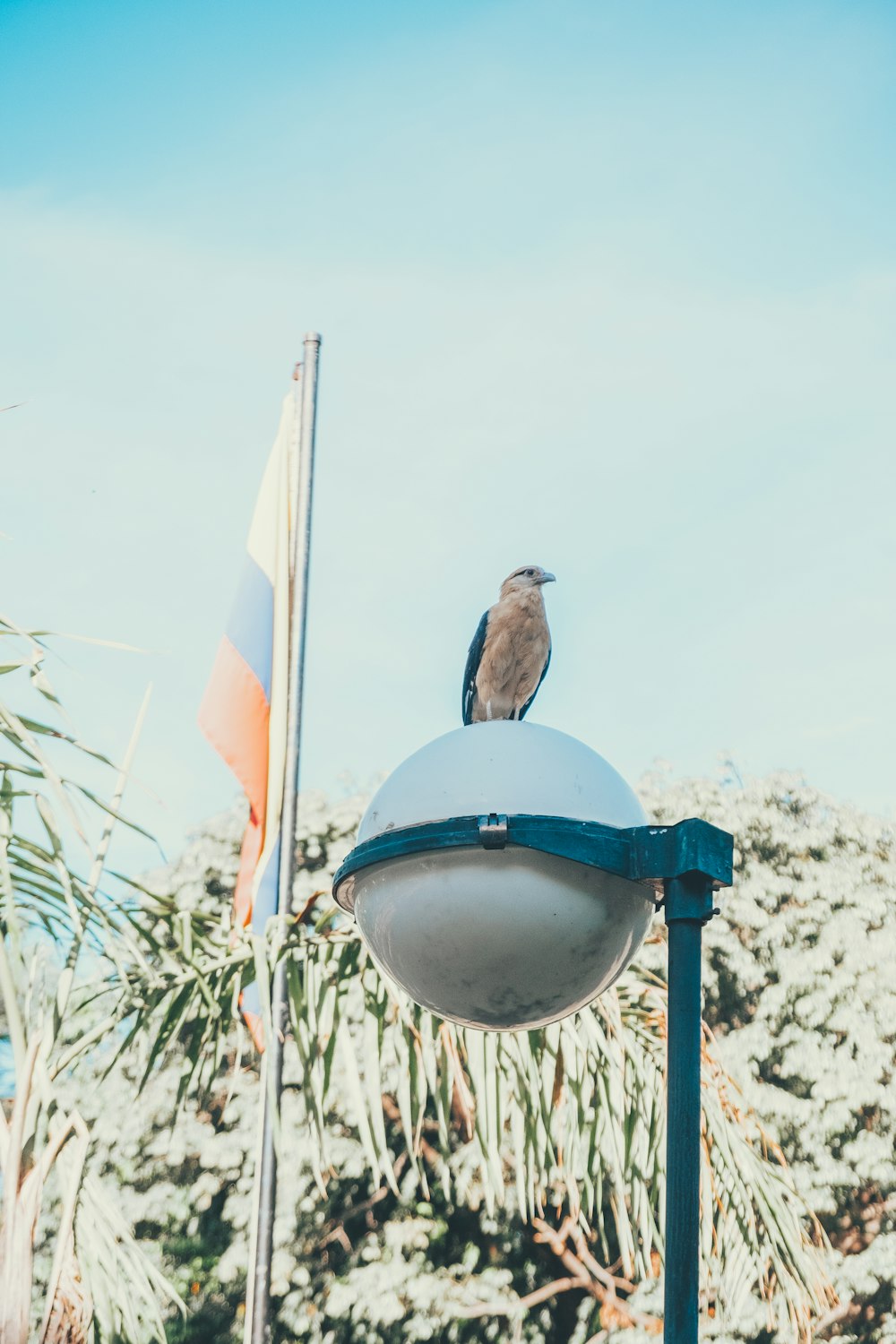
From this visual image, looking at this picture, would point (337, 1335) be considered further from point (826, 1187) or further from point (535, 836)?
point (535, 836)

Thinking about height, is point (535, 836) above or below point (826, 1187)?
above

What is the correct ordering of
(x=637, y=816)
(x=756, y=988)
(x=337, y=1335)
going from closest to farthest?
(x=637, y=816)
(x=337, y=1335)
(x=756, y=988)

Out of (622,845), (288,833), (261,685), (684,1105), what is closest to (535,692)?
(288,833)

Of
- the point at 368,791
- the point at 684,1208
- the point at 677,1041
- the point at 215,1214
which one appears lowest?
the point at 215,1214

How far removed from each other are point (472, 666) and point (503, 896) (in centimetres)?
297

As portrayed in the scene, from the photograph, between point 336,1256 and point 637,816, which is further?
point 336,1256

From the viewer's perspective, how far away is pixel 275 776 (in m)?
5.67

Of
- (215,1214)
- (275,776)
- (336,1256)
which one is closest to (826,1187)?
(336,1256)

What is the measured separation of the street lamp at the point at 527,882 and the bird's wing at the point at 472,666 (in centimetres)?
271

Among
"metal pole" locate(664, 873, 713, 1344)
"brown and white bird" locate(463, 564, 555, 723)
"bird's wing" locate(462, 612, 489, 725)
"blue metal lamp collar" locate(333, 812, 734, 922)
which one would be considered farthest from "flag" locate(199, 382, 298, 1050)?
"metal pole" locate(664, 873, 713, 1344)

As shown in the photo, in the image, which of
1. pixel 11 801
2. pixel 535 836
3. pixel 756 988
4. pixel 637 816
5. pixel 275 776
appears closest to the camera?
pixel 535 836

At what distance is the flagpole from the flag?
0.33 ft

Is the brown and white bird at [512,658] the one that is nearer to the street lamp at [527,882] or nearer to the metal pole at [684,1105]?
the street lamp at [527,882]

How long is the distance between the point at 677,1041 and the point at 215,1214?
876 cm
